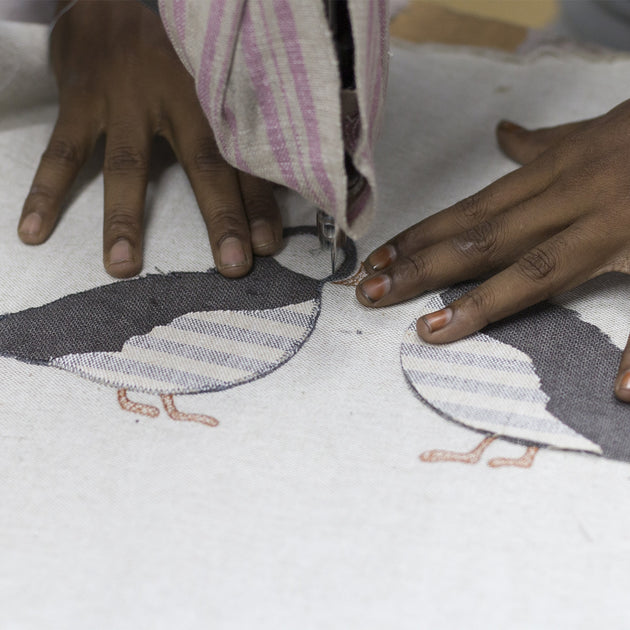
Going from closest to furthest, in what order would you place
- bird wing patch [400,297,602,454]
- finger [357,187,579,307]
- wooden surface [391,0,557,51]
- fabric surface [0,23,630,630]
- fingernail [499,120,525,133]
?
fabric surface [0,23,630,630] < bird wing patch [400,297,602,454] < finger [357,187,579,307] < fingernail [499,120,525,133] < wooden surface [391,0,557,51]

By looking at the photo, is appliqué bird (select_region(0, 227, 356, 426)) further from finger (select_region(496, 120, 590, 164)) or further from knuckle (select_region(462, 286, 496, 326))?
finger (select_region(496, 120, 590, 164))

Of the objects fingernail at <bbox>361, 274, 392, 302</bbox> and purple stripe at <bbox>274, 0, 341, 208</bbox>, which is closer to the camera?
purple stripe at <bbox>274, 0, 341, 208</bbox>

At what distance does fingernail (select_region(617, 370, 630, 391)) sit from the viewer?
662 mm

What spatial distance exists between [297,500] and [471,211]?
1.23 ft

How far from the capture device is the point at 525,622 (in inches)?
21.1

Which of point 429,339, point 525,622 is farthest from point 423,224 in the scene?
point 525,622

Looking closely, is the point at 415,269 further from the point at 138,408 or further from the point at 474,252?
the point at 138,408

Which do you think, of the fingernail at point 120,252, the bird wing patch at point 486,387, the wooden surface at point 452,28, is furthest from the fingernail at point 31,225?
the wooden surface at point 452,28

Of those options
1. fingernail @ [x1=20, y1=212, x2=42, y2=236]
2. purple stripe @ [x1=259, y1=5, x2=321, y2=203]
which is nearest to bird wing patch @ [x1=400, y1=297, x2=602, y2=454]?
purple stripe @ [x1=259, y1=5, x2=321, y2=203]

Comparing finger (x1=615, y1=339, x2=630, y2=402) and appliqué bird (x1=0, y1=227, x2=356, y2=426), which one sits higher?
finger (x1=615, y1=339, x2=630, y2=402)

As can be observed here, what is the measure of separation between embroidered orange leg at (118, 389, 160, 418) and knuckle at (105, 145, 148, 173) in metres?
0.31

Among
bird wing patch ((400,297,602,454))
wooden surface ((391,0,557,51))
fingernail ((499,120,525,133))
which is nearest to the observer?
bird wing patch ((400,297,602,454))

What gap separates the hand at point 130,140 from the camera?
819 mm

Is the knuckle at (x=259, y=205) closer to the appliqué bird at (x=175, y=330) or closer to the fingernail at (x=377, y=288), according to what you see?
the appliqué bird at (x=175, y=330)
